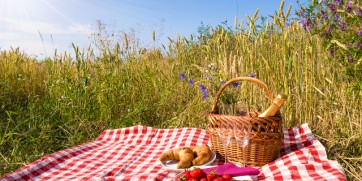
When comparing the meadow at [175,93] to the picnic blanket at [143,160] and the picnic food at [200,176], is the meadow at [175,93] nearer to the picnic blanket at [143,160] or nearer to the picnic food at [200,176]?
the picnic blanket at [143,160]

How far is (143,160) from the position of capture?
3061 millimetres

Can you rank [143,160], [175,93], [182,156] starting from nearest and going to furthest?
[182,156] → [143,160] → [175,93]

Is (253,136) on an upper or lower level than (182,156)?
upper

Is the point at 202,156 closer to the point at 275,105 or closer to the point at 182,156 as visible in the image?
the point at 182,156

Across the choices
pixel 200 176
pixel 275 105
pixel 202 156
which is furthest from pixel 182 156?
pixel 275 105

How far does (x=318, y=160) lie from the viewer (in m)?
2.66

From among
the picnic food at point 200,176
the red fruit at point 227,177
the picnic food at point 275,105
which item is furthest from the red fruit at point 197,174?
the picnic food at point 275,105

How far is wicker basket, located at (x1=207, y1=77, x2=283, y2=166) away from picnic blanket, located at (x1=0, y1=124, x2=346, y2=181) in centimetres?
9

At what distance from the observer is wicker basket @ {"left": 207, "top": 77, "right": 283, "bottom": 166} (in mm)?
2580

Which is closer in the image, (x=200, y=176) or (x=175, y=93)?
(x=200, y=176)

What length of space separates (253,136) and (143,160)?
97 cm

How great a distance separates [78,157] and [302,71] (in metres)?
2.14

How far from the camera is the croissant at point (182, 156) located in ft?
8.75

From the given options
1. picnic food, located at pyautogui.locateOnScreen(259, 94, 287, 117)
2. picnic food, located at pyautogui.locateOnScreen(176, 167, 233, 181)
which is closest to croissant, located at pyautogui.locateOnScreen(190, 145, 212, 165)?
picnic food, located at pyautogui.locateOnScreen(176, 167, 233, 181)
